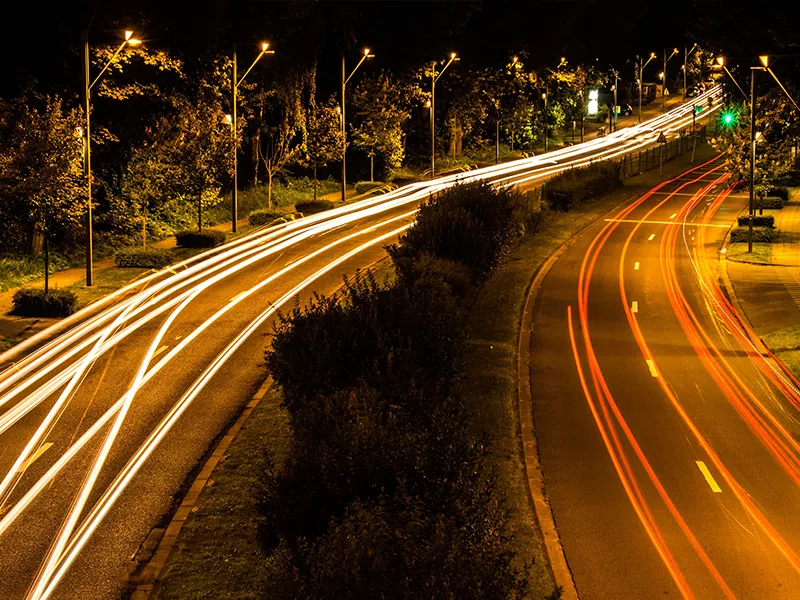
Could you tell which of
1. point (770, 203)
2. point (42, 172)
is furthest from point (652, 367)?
point (770, 203)

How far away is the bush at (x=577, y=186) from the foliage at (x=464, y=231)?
22.2 metres

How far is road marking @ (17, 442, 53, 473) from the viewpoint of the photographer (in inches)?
645

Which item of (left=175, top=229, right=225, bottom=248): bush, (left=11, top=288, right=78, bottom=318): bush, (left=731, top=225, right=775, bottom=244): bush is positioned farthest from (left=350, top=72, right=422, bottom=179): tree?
(left=11, top=288, right=78, bottom=318): bush

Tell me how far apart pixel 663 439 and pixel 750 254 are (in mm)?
26032

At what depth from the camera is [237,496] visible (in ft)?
49.3

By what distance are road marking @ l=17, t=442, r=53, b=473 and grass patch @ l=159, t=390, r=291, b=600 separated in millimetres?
3153

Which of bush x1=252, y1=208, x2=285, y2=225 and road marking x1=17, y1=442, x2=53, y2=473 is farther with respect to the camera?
bush x1=252, y1=208, x2=285, y2=225

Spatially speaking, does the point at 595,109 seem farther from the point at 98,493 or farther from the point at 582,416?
the point at 98,493

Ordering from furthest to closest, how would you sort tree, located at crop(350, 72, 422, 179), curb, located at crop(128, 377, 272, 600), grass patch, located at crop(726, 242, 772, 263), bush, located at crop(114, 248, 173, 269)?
tree, located at crop(350, 72, 422, 179)
grass patch, located at crop(726, 242, 772, 263)
bush, located at crop(114, 248, 173, 269)
curb, located at crop(128, 377, 272, 600)

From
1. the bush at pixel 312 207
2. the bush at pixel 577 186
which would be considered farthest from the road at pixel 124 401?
the bush at pixel 577 186

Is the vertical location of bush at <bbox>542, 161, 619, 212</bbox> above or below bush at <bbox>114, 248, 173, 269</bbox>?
above

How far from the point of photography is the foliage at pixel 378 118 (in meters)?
62.6

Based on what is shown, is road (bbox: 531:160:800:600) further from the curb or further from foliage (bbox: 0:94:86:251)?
foliage (bbox: 0:94:86:251)

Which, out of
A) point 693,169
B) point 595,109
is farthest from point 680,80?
point 693,169
